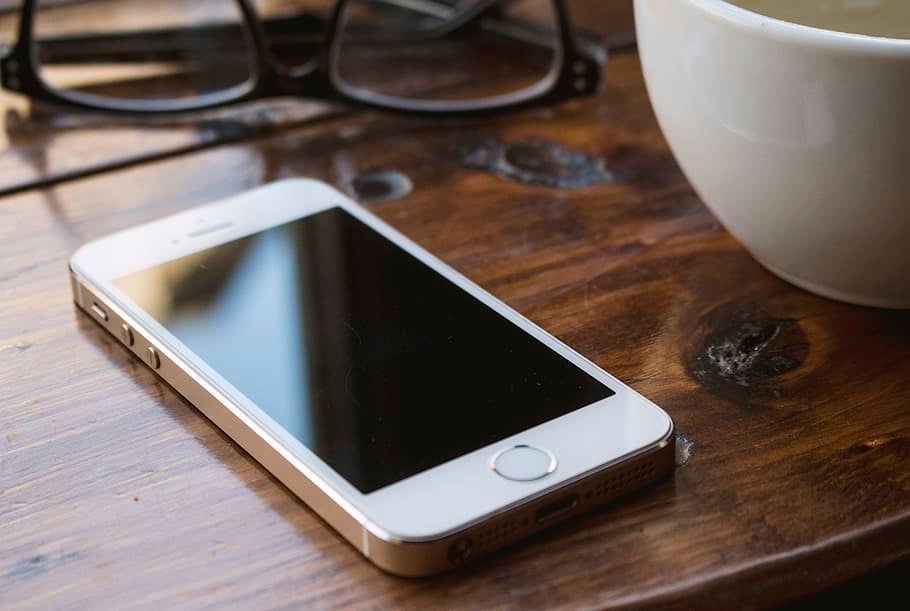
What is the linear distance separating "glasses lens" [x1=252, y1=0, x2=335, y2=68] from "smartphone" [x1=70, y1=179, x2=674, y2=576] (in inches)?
8.8

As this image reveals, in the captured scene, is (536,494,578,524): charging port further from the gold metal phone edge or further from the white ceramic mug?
the white ceramic mug

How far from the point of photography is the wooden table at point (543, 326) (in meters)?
0.37

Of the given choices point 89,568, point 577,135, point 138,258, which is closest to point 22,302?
point 138,258

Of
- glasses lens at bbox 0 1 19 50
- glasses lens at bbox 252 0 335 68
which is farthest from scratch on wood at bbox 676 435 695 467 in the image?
Result: glasses lens at bbox 0 1 19 50

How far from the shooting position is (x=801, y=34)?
16.1 inches

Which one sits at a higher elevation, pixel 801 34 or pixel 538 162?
pixel 801 34

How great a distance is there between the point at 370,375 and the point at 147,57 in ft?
1.23

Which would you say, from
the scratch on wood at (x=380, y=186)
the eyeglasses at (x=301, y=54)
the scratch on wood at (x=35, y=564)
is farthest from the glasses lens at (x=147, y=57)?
the scratch on wood at (x=35, y=564)

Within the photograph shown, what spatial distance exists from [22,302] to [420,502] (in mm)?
233

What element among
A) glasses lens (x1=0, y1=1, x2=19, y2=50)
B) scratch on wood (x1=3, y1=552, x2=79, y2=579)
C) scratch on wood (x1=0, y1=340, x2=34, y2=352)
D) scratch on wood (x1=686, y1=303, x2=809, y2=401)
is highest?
glasses lens (x1=0, y1=1, x2=19, y2=50)

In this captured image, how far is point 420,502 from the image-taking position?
37 cm

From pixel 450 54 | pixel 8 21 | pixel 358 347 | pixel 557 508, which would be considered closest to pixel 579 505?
pixel 557 508

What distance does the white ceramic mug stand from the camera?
0.41 metres

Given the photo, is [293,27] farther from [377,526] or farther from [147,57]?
[377,526]
